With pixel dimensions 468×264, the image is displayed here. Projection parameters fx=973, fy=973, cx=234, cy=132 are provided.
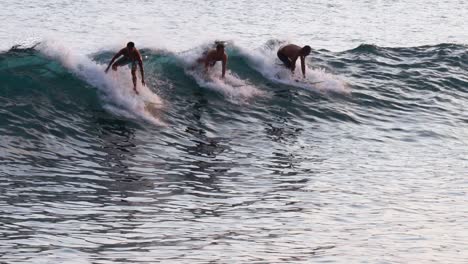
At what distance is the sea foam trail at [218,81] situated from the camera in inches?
1003

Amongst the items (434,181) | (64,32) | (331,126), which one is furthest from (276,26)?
(434,181)

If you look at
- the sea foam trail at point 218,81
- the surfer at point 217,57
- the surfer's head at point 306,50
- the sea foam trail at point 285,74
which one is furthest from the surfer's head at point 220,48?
the sea foam trail at point 285,74

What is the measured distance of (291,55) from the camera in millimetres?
26719

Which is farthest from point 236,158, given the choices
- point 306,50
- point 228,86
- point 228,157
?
point 306,50

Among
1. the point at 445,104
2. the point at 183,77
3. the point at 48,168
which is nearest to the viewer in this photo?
the point at 48,168

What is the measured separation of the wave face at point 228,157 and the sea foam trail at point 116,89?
0.04 m

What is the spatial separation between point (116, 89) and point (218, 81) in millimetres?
3603

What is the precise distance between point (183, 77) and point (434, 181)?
9.44m

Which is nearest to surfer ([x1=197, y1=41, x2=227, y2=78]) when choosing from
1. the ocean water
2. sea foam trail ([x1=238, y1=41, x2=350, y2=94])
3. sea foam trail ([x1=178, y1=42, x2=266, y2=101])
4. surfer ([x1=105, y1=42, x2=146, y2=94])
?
sea foam trail ([x1=178, y1=42, x2=266, y2=101])

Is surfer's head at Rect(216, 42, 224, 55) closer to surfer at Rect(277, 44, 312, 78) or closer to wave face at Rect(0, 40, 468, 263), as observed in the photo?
wave face at Rect(0, 40, 468, 263)

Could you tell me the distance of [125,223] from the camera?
1446 centimetres

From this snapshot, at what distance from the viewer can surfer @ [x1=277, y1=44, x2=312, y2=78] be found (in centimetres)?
2633

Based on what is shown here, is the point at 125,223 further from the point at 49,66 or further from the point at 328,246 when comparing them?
the point at 49,66

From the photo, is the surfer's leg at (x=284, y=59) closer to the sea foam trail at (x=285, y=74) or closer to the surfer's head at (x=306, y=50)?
the sea foam trail at (x=285, y=74)
